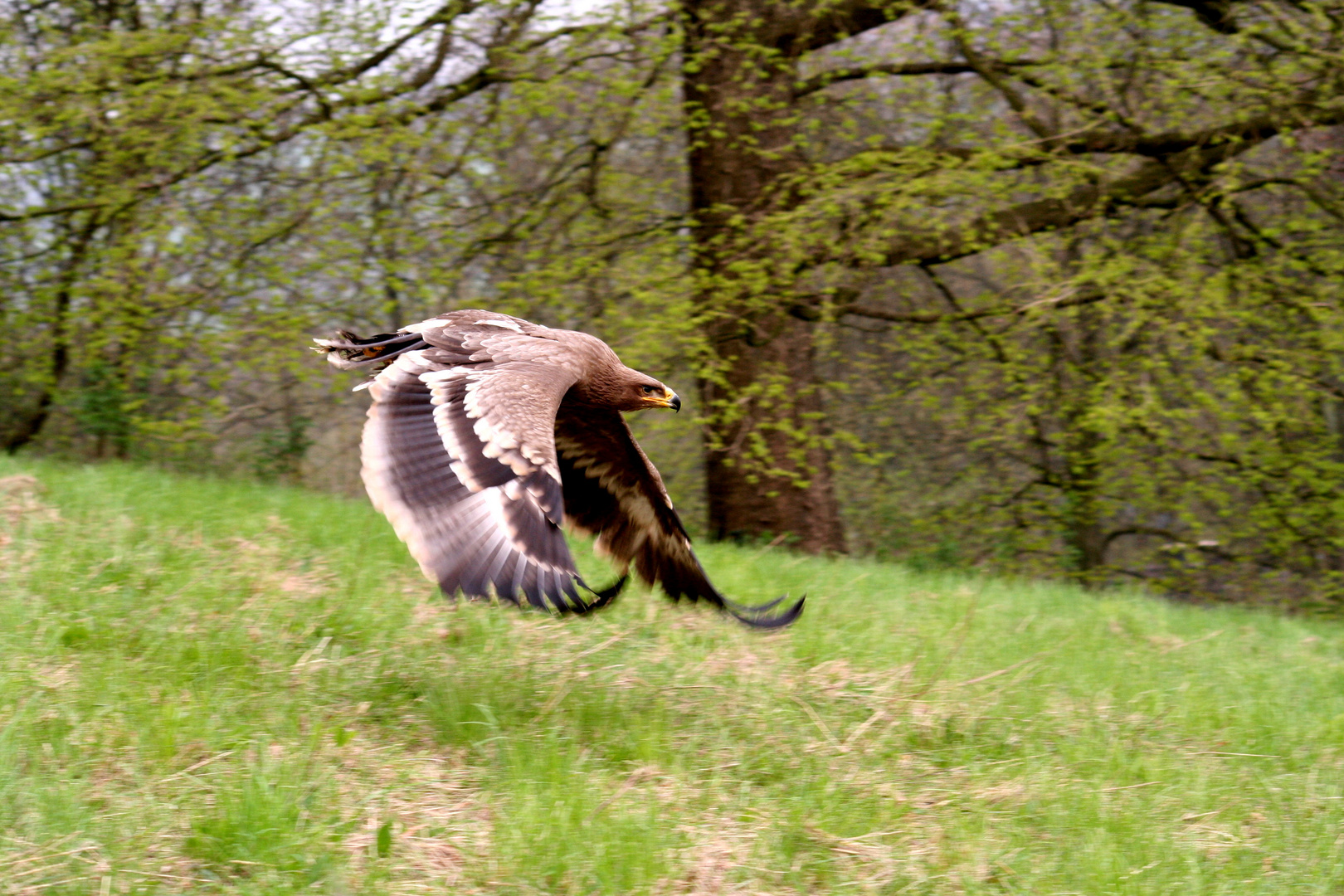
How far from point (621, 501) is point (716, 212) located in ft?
15.6

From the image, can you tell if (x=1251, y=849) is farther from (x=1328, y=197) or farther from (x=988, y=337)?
(x=1328, y=197)

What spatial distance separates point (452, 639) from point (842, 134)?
19.7ft

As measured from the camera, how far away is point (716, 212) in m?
8.95

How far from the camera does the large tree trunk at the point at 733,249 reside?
8688 millimetres

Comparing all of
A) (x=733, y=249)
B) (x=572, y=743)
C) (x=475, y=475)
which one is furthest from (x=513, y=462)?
(x=733, y=249)

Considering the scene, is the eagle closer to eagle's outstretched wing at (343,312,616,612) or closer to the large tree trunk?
eagle's outstretched wing at (343,312,616,612)

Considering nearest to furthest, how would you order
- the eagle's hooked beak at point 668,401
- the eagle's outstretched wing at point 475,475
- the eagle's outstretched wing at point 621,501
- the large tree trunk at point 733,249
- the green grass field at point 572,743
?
1. the green grass field at point 572,743
2. the eagle's outstretched wing at point 475,475
3. the eagle's outstretched wing at point 621,501
4. the eagle's hooked beak at point 668,401
5. the large tree trunk at point 733,249

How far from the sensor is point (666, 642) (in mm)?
4977

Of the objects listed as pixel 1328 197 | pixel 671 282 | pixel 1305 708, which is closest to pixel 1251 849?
pixel 1305 708

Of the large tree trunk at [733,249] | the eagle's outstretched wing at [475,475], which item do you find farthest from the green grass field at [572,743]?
the large tree trunk at [733,249]

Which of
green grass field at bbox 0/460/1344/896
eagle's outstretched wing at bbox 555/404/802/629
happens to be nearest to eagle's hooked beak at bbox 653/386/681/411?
eagle's outstretched wing at bbox 555/404/802/629

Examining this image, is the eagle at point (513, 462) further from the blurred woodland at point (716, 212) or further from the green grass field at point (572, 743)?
the blurred woodland at point (716, 212)

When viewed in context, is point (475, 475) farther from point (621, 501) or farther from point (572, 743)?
point (621, 501)

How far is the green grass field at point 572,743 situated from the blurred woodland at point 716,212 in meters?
3.15
